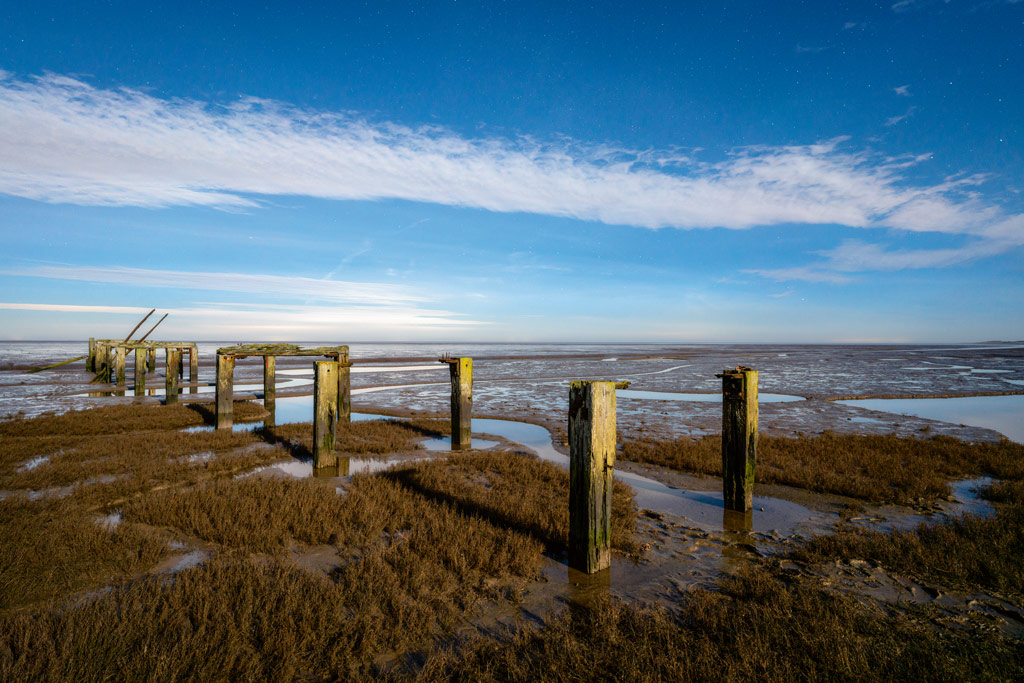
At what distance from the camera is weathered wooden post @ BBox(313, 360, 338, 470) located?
10.9 m

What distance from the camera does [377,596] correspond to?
5.04 metres

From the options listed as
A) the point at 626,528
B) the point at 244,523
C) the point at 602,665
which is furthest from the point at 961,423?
the point at 244,523

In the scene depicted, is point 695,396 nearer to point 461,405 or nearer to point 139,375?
point 461,405


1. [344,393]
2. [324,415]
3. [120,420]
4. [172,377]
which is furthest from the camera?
[172,377]

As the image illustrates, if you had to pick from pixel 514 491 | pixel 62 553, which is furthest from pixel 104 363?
pixel 514 491

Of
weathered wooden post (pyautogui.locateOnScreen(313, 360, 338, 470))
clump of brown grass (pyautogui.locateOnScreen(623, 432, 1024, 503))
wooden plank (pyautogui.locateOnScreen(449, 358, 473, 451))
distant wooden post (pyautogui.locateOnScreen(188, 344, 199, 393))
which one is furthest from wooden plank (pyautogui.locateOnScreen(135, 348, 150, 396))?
clump of brown grass (pyautogui.locateOnScreen(623, 432, 1024, 503))

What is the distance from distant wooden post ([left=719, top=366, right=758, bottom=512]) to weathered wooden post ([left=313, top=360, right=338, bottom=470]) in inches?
322

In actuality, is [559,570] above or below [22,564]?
below

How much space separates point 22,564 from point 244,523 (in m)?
2.30

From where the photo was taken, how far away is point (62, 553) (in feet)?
18.9

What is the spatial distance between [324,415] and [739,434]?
863 centimetres

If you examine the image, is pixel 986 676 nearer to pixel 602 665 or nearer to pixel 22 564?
pixel 602 665

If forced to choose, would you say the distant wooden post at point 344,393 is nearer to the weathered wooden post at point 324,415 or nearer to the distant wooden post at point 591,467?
the weathered wooden post at point 324,415

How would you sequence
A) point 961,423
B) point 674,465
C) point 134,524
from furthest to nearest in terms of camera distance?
1. point 961,423
2. point 674,465
3. point 134,524
